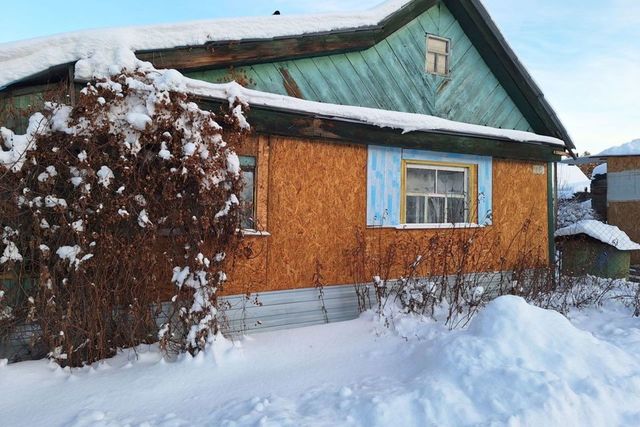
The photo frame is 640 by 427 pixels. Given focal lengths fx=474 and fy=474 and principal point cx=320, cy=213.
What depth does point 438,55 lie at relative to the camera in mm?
8672

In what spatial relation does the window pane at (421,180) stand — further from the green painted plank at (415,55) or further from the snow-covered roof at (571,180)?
the snow-covered roof at (571,180)

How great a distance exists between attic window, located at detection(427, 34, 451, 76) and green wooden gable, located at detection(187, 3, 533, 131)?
0.10 metres

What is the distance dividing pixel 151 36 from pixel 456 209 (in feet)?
17.9

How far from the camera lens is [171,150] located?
15.4 feet

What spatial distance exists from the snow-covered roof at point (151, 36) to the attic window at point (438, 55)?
1.68 meters

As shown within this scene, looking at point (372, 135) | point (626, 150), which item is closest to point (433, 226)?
point (372, 135)

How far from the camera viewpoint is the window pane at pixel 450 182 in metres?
7.99

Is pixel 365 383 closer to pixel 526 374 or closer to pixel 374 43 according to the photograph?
pixel 526 374

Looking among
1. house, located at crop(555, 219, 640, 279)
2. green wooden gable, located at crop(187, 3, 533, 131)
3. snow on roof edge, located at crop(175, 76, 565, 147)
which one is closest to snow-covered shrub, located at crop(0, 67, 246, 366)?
snow on roof edge, located at crop(175, 76, 565, 147)

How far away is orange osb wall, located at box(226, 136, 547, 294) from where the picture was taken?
6055 millimetres

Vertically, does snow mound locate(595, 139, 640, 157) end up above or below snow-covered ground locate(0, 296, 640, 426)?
above

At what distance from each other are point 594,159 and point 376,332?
45.0ft

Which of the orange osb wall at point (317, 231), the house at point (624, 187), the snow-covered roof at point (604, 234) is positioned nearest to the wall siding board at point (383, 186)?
the orange osb wall at point (317, 231)

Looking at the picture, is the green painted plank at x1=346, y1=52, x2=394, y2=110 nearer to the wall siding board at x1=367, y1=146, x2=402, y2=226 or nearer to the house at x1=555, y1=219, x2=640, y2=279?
the wall siding board at x1=367, y1=146, x2=402, y2=226
